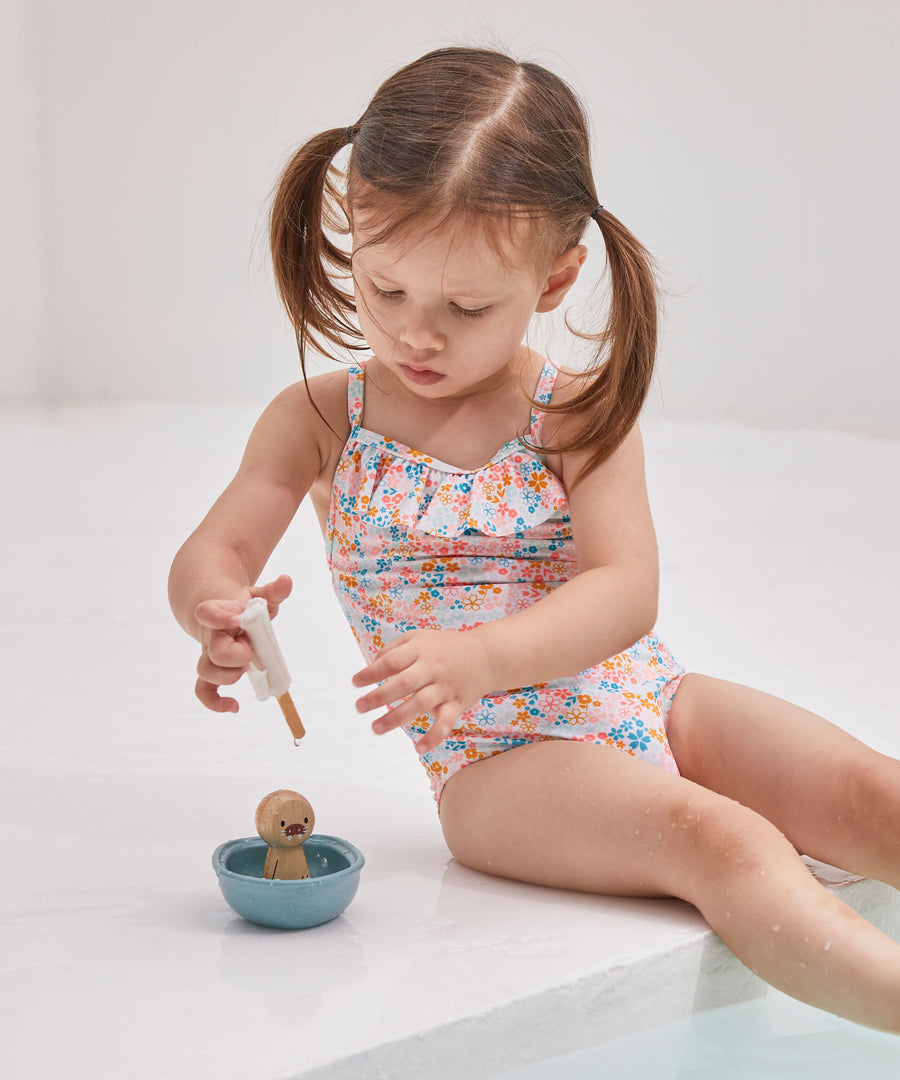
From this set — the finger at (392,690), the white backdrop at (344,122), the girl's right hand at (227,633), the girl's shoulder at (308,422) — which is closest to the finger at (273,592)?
the girl's right hand at (227,633)

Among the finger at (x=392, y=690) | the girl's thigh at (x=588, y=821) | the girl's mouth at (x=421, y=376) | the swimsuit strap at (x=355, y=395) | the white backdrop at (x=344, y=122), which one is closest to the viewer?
the finger at (x=392, y=690)

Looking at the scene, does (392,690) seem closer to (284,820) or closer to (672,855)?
(284,820)

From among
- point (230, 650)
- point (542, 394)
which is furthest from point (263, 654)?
point (542, 394)

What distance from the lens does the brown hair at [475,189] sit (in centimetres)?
102

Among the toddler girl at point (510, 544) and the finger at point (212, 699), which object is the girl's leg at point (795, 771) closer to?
A: the toddler girl at point (510, 544)

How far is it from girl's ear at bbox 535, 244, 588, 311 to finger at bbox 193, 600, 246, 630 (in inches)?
14.0

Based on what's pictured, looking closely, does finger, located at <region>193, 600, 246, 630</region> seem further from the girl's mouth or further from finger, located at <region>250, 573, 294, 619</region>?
the girl's mouth

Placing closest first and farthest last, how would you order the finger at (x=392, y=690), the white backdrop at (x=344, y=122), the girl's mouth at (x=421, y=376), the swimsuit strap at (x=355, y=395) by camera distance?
the finger at (x=392, y=690) < the girl's mouth at (x=421, y=376) < the swimsuit strap at (x=355, y=395) < the white backdrop at (x=344, y=122)

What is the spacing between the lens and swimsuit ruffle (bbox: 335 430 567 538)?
1.12m

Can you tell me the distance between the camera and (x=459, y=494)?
113 cm

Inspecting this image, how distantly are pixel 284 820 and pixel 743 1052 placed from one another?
32 cm

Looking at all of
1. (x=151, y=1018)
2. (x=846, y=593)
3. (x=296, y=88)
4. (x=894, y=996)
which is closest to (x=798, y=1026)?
(x=894, y=996)

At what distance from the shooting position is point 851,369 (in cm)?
445

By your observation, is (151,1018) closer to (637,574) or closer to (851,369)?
(637,574)
